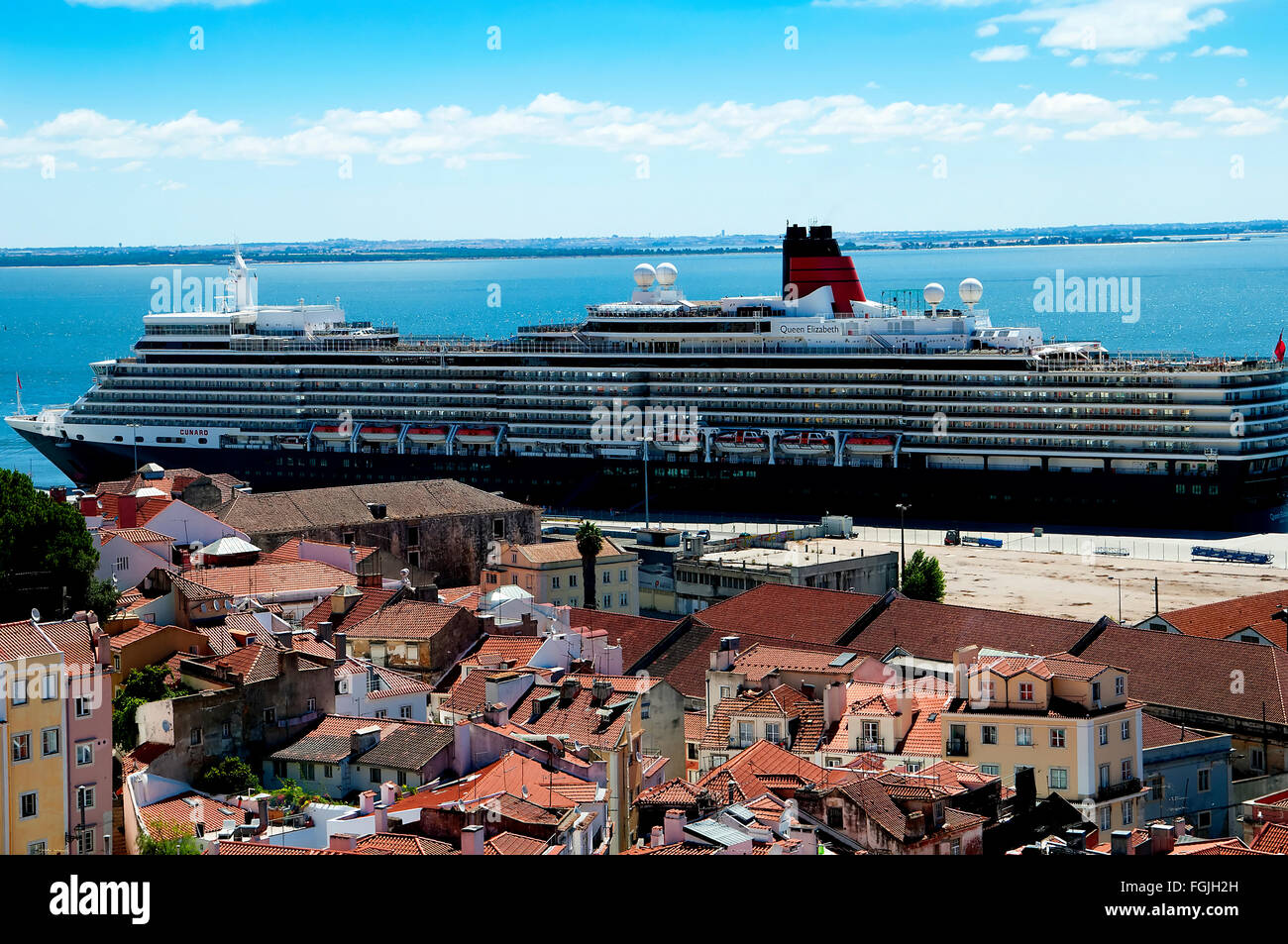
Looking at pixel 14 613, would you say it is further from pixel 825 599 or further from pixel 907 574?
pixel 907 574

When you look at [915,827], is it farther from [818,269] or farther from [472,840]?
[818,269]

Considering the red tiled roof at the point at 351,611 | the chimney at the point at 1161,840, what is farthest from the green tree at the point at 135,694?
the chimney at the point at 1161,840

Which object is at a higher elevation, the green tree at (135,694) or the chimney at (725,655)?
the green tree at (135,694)

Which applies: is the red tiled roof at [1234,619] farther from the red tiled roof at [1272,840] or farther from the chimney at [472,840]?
the chimney at [472,840]

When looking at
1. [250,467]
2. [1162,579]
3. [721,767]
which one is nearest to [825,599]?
[721,767]

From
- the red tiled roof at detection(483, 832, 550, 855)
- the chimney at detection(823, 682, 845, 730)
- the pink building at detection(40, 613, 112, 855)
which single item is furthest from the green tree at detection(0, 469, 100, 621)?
the red tiled roof at detection(483, 832, 550, 855)

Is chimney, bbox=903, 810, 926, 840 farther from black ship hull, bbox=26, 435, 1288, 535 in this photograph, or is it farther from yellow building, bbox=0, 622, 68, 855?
black ship hull, bbox=26, 435, 1288, 535
